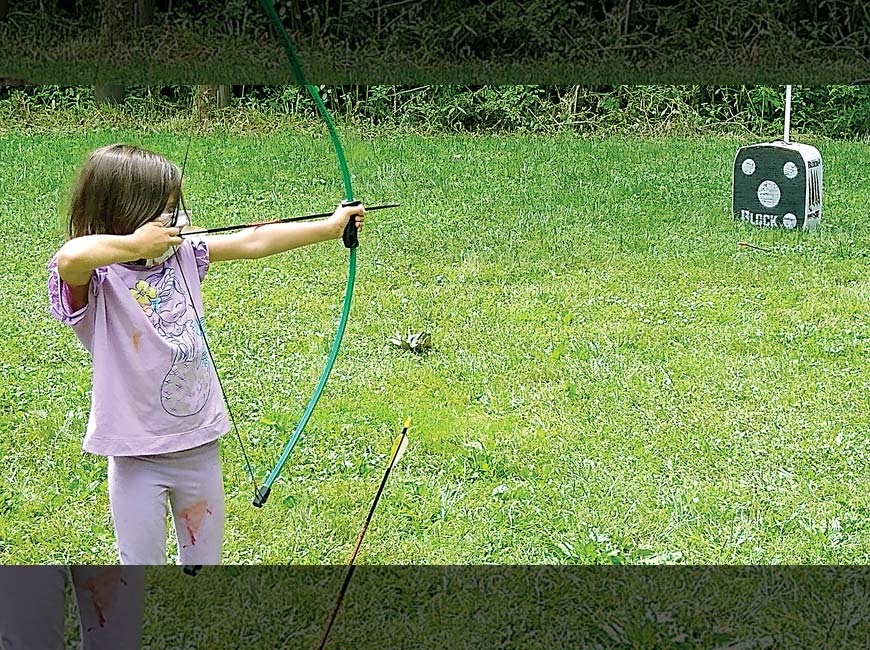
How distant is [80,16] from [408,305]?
110cm

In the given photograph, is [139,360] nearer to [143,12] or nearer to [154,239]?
[154,239]

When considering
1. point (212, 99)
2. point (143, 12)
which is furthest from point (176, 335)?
point (212, 99)

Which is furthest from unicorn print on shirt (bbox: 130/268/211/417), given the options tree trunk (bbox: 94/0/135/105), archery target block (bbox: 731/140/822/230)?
archery target block (bbox: 731/140/822/230)

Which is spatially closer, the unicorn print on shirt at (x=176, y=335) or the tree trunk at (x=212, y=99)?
the unicorn print on shirt at (x=176, y=335)

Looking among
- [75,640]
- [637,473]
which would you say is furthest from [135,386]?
[637,473]

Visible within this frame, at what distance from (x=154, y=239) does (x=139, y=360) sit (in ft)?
0.44

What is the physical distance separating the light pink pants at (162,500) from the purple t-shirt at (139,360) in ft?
0.07

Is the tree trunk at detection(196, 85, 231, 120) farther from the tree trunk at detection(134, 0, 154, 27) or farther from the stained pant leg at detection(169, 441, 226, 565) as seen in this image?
the stained pant leg at detection(169, 441, 226, 565)

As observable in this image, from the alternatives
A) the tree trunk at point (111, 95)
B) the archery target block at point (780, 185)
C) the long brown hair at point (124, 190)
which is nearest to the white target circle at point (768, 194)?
the archery target block at point (780, 185)

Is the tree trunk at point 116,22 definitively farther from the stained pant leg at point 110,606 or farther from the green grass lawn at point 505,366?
the stained pant leg at point 110,606

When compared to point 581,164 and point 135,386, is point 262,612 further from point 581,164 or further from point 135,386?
point 581,164

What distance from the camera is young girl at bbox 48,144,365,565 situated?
1.16 metres

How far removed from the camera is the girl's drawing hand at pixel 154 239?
1101 mm

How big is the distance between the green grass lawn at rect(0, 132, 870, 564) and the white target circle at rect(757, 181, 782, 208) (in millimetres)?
83
